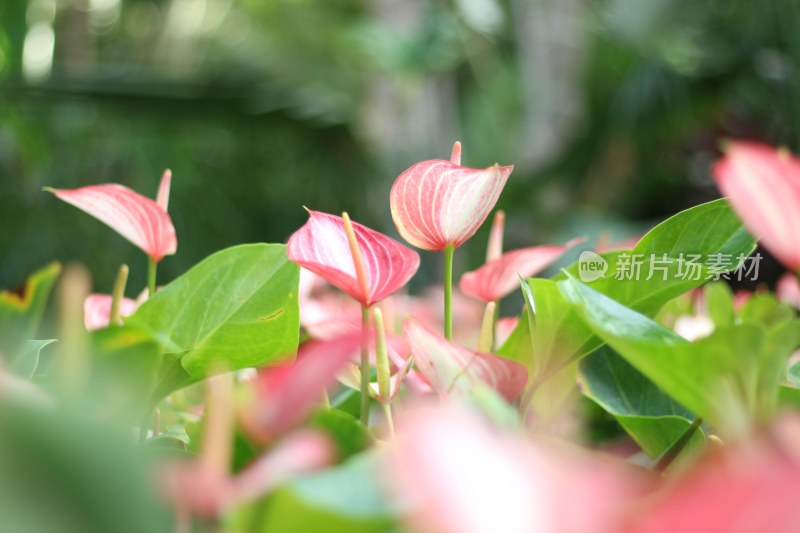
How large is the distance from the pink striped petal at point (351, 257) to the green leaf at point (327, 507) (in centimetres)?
9

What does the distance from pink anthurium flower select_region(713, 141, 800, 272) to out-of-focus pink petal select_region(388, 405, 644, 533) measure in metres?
0.07

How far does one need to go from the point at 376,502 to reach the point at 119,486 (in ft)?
0.13

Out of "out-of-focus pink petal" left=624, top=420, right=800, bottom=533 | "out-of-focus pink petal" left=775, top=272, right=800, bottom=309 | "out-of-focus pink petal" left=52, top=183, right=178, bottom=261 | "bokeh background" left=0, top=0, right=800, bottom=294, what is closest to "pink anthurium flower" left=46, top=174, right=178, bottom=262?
"out-of-focus pink petal" left=52, top=183, right=178, bottom=261

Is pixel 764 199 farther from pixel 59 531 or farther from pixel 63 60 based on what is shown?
pixel 63 60

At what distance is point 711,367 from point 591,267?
8 centimetres

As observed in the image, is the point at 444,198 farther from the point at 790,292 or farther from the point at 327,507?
the point at 790,292

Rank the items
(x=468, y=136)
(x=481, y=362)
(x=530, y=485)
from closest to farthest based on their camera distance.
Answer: (x=530, y=485), (x=481, y=362), (x=468, y=136)

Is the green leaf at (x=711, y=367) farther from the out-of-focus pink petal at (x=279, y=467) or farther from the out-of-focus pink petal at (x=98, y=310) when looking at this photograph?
the out-of-focus pink petal at (x=98, y=310)

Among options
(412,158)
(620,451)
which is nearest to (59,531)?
(620,451)

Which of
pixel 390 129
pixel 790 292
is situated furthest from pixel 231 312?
pixel 390 129

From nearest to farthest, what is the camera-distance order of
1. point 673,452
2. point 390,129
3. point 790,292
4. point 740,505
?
1. point 740,505
2. point 673,452
3. point 790,292
4. point 390,129

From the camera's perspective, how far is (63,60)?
4172 mm

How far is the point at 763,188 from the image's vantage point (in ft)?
0.50

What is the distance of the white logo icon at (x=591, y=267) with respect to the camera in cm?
25
